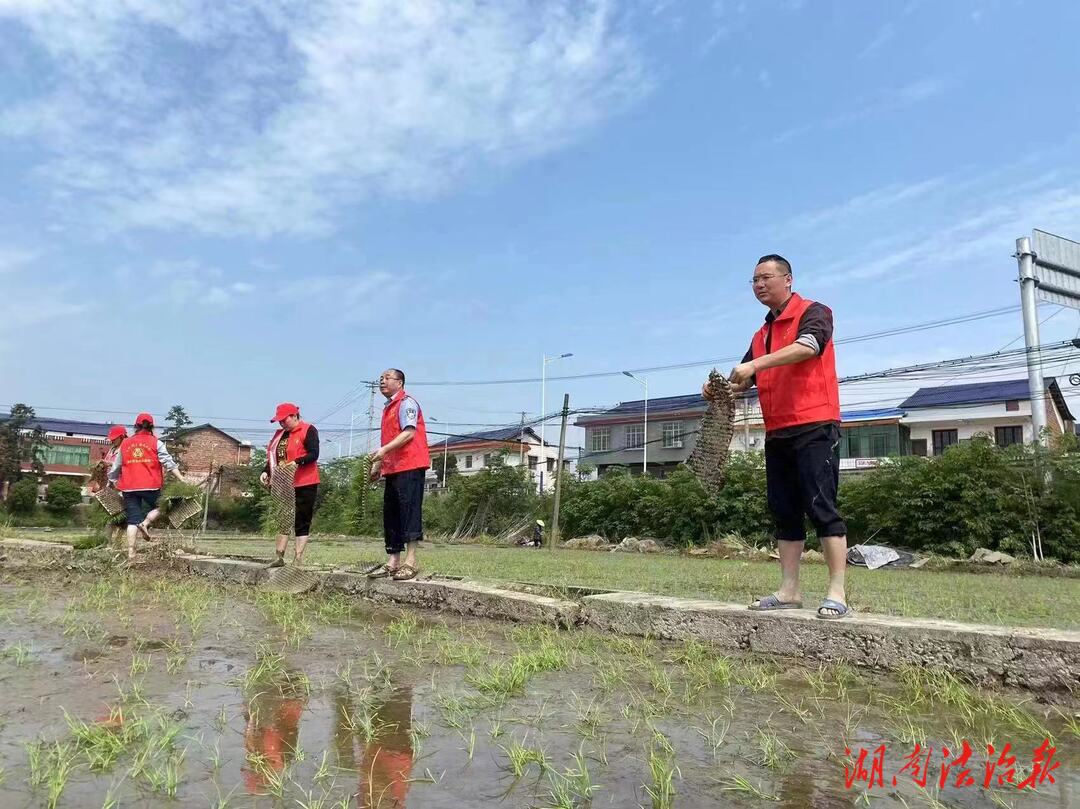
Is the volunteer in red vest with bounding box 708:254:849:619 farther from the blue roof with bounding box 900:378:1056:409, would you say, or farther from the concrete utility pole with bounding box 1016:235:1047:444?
the blue roof with bounding box 900:378:1056:409

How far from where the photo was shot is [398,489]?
582 cm

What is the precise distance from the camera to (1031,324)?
19.9 meters

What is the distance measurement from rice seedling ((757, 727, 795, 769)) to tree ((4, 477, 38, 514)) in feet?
155

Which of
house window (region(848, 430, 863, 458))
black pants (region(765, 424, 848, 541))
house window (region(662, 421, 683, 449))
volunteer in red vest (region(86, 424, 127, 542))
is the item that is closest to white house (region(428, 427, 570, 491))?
house window (region(662, 421, 683, 449))

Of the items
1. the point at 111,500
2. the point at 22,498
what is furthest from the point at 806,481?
the point at 22,498

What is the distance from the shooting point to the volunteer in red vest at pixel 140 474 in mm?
7645

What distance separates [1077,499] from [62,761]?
19139 millimetres

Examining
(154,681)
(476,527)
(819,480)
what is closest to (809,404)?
(819,480)

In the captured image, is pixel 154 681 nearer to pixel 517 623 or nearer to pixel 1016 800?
pixel 517 623

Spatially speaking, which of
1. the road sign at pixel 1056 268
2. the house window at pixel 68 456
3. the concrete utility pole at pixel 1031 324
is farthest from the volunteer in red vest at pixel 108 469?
the house window at pixel 68 456

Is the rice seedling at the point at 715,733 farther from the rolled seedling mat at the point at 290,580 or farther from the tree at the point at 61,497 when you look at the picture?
the tree at the point at 61,497

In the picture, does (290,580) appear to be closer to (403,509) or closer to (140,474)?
(403,509)

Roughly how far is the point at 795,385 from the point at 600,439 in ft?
152

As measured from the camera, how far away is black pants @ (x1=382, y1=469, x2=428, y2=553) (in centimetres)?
576
